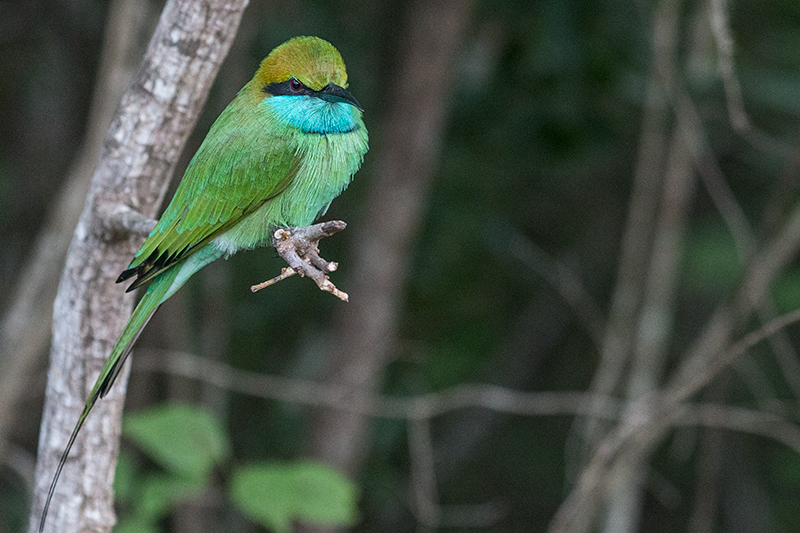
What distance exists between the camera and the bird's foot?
172cm

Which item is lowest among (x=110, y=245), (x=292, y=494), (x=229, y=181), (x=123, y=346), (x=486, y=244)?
(x=292, y=494)

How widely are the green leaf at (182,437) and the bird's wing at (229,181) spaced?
112 cm

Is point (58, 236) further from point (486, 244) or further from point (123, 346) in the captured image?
point (486, 244)

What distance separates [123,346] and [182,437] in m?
1.28

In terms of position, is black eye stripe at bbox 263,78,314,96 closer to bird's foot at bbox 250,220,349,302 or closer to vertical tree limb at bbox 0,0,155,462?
bird's foot at bbox 250,220,349,302

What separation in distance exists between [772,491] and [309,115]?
14.6 feet

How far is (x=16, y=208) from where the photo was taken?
200 inches

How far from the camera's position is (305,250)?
1.84 m

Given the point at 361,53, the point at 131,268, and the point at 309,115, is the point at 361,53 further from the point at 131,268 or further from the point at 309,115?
the point at 131,268

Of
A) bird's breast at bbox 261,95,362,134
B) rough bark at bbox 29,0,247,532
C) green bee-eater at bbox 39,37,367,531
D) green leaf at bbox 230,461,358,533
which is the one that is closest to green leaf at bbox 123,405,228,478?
green leaf at bbox 230,461,358,533

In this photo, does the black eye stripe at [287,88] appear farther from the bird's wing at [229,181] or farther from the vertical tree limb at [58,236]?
the vertical tree limb at [58,236]

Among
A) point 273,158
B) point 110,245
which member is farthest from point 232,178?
point 110,245

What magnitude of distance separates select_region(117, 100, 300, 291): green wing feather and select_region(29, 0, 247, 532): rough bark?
141mm

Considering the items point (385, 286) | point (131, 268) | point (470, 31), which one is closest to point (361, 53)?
point (470, 31)
